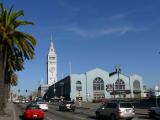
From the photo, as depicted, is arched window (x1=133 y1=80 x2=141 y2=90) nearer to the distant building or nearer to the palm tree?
the distant building

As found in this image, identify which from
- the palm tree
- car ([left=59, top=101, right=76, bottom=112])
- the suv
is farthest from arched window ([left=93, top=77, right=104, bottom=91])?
the suv

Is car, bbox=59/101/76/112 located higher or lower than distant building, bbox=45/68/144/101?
lower

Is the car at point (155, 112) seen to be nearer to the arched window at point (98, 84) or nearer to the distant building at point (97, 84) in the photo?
the distant building at point (97, 84)

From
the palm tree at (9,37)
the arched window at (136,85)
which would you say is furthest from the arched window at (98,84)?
the palm tree at (9,37)

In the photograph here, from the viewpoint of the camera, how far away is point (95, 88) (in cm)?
15500

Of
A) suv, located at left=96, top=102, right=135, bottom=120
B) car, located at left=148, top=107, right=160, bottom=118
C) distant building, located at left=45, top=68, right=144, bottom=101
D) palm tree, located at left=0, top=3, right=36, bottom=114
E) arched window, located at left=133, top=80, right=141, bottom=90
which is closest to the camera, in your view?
suv, located at left=96, top=102, right=135, bottom=120

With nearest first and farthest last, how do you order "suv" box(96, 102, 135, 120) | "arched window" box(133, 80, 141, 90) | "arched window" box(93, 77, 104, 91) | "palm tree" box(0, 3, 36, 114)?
"suv" box(96, 102, 135, 120), "palm tree" box(0, 3, 36, 114), "arched window" box(93, 77, 104, 91), "arched window" box(133, 80, 141, 90)

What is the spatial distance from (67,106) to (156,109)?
80.2ft

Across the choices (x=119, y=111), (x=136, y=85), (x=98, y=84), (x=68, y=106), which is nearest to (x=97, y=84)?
(x=98, y=84)

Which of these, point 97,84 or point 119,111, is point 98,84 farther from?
point 119,111

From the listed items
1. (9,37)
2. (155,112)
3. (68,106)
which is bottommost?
(155,112)

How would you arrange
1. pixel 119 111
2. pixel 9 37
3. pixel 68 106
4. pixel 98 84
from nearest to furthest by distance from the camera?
pixel 119 111, pixel 9 37, pixel 68 106, pixel 98 84

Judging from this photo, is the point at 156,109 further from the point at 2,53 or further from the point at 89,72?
the point at 89,72

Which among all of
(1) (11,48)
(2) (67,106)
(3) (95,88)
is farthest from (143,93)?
(1) (11,48)
